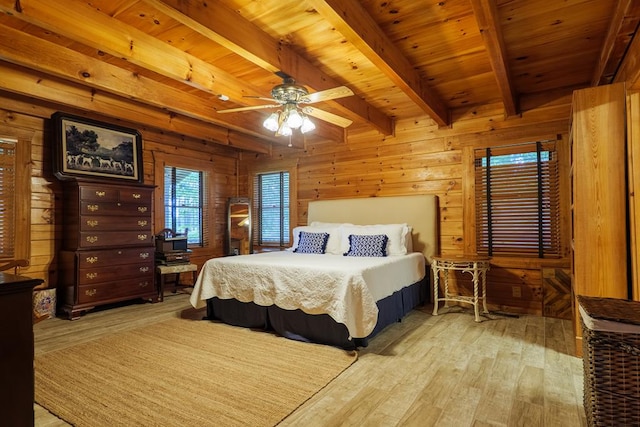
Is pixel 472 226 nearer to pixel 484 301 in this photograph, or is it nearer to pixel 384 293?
pixel 484 301

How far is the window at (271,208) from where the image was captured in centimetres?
595

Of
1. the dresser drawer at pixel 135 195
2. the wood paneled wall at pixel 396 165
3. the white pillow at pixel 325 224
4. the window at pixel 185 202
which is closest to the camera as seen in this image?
the wood paneled wall at pixel 396 165

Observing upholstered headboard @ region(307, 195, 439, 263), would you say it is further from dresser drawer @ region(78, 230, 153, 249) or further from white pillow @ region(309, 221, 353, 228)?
dresser drawer @ region(78, 230, 153, 249)

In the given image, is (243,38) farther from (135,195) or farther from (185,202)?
(185,202)

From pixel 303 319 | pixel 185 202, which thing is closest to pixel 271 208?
pixel 185 202

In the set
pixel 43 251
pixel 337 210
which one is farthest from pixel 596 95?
pixel 43 251


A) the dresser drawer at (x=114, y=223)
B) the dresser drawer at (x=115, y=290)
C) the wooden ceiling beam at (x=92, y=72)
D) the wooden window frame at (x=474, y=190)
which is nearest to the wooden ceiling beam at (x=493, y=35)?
the wooden window frame at (x=474, y=190)

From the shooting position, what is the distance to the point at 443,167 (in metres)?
4.45

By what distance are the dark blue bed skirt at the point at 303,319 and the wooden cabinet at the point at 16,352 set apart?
1957mm

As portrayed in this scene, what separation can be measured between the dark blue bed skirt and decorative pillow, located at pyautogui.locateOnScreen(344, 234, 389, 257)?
20.8 inches

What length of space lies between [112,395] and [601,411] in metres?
2.62

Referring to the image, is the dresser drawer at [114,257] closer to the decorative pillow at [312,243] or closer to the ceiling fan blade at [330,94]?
the decorative pillow at [312,243]

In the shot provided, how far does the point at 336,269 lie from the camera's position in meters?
2.89

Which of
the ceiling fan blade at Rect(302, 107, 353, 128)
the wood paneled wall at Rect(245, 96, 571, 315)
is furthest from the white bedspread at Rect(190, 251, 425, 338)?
the ceiling fan blade at Rect(302, 107, 353, 128)
